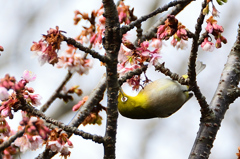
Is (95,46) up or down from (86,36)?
down

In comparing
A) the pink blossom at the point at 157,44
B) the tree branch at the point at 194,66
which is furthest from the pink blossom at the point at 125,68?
the tree branch at the point at 194,66

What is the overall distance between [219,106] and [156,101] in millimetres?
519

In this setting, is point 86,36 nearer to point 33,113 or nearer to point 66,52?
point 66,52

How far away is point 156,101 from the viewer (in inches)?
115

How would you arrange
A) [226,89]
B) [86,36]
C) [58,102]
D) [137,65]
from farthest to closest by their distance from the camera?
[58,102], [86,36], [226,89], [137,65]

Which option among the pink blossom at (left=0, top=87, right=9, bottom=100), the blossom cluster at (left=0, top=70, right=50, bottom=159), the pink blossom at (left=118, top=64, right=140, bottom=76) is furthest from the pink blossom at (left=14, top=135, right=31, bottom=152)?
the pink blossom at (left=118, top=64, right=140, bottom=76)

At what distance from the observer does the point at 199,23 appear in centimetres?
178

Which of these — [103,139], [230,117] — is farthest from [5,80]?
[230,117]

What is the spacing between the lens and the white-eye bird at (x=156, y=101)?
2879 mm

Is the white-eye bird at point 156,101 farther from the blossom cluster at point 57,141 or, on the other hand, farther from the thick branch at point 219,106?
the blossom cluster at point 57,141

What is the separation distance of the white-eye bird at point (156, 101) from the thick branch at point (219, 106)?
0.33 metres

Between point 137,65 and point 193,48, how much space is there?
1.15 feet

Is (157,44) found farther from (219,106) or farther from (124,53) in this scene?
(219,106)

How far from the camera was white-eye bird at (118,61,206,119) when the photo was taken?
288 centimetres
